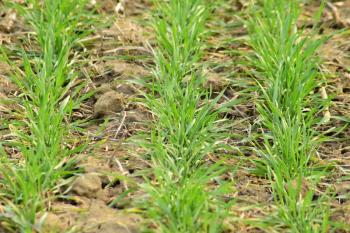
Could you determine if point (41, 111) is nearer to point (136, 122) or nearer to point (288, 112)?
point (136, 122)

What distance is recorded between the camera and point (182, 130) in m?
3.19

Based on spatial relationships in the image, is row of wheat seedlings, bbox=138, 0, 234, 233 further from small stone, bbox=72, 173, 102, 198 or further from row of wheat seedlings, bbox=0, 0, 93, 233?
row of wheat seedlings, bbox=0, 0, 93, 233

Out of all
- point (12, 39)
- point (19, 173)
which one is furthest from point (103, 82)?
point (19, 173)

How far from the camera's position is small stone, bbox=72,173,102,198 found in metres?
2.98

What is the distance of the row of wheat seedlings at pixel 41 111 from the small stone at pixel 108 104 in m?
0.10

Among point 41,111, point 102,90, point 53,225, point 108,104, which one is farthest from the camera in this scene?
point 102,90

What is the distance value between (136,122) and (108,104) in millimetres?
174

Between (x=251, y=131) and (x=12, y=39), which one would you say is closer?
(x=251, y=131)

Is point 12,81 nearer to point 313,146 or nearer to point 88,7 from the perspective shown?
point 88,7

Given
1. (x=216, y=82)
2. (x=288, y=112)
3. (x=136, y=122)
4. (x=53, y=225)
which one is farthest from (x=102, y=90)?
(x=53, y=225)

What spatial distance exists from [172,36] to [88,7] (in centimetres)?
73

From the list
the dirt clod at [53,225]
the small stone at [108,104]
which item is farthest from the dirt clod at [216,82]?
the dirt clod at [53,225]

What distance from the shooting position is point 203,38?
412 cm

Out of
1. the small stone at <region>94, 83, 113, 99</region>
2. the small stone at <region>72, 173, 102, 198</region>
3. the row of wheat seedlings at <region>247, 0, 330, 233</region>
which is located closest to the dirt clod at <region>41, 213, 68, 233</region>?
the small stone at <region>72, 173, 102, 198</region>
